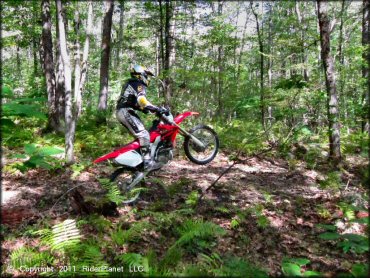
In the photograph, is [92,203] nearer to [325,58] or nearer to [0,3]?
[325,58]

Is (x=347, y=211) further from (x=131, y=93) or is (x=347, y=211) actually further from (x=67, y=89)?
(x=67, y=89)

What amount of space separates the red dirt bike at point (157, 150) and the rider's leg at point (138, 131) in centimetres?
10

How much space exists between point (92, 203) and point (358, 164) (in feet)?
23.4

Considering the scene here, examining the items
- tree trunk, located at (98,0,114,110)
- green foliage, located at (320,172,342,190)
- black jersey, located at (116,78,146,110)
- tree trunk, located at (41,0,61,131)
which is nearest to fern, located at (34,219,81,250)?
black jersey, located at (116,78,146,110)

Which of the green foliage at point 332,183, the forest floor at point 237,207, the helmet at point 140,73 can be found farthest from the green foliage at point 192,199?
the green foliage at point 332,183

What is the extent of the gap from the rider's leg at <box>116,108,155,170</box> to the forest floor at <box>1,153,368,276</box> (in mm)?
647

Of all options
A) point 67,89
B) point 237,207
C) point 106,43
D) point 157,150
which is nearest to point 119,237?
point 157,150

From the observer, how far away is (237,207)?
233 inches

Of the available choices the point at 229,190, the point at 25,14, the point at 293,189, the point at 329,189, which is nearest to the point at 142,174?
the point at 229,190

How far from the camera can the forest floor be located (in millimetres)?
4547

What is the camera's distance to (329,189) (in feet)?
22.5

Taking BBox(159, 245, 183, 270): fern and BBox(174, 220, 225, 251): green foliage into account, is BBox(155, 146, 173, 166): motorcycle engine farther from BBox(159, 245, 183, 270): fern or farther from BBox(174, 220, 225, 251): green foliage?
BBox(159, 245, 183, 270): fern

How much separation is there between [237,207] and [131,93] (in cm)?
313

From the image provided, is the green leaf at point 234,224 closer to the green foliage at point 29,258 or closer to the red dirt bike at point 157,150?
the red dirt bike at point 157,150
